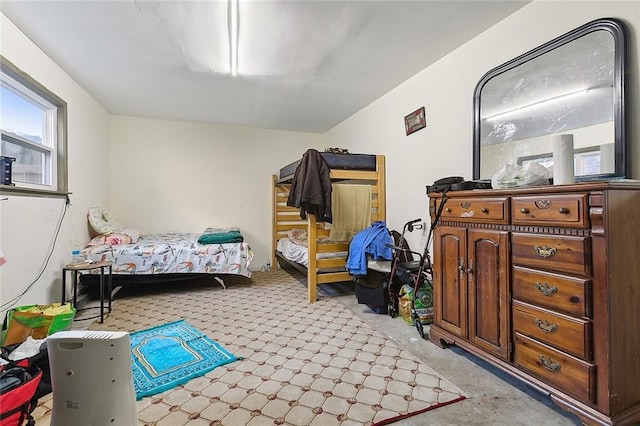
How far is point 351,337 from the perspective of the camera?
91.2 inches

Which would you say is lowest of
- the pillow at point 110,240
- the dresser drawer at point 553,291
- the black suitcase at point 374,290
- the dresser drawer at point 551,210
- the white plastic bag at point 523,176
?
the black suitcase at point 374,290

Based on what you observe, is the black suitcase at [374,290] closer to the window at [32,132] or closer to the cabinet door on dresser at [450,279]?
the cabinet door on dresser at [450,279]

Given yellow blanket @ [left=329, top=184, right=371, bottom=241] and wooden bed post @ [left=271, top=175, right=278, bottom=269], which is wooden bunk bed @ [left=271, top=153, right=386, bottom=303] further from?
wooden bed post @ [left=271, top=175, right=278, bottom=269]

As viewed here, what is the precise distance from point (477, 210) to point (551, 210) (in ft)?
1.42

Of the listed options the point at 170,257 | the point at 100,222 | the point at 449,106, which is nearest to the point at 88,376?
the point at 170,257

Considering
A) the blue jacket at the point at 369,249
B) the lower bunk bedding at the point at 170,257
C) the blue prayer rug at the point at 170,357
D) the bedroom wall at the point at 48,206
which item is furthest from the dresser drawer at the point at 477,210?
the bedroom wall at the point at 48,206

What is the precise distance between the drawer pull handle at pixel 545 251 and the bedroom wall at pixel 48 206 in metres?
3.47

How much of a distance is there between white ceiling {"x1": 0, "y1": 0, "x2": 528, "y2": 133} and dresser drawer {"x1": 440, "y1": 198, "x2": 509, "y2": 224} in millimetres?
1383

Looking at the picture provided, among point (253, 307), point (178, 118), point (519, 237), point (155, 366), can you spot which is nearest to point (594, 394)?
point (519, 237)

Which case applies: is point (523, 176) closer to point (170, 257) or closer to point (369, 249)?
point (369, 249)

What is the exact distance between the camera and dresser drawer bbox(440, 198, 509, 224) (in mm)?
1658

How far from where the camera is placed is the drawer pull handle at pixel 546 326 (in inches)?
55.2

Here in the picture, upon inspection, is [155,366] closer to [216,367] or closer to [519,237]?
[216,367]

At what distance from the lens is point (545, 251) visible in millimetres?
1448
